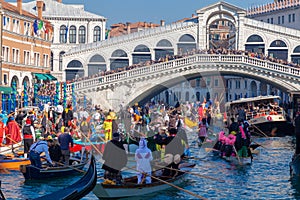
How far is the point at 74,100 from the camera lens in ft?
106

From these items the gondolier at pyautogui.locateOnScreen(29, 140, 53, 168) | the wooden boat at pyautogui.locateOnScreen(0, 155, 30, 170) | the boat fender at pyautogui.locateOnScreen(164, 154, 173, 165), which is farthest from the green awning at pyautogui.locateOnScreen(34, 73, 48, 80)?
the boat fender at pyautogui.locateOnScreen(164, 154, 173, 165)

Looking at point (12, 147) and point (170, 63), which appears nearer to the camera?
point (12, 147)

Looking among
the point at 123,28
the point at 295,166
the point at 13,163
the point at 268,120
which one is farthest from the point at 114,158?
the point at 123,28

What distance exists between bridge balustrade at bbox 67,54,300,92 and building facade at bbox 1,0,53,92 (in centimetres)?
349

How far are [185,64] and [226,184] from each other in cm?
2010

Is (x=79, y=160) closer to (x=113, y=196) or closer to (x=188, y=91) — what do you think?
(x=113, y=196)

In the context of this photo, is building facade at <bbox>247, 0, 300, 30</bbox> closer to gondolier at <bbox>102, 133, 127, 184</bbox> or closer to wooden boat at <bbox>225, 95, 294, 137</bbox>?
wooden boat at <bbox>225, 95, 294, 137</bbox>

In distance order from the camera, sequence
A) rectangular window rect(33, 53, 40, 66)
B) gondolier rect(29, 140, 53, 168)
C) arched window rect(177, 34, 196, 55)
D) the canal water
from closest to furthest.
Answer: the canal water
gondolier rect(29, 140, 53, 168)
rectangular window rect(33, 53, 40, 66)
arched window rect(177, 34, 196, 55)

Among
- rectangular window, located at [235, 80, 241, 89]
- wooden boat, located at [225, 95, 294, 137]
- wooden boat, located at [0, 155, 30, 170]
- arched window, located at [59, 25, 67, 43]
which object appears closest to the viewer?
wooden boat, located at [0, 155, 30, 170]

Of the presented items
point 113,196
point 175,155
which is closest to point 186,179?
point 175,155

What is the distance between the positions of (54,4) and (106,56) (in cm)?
1042

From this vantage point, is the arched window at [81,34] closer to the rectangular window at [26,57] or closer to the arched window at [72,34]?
the arched window at [72,34]

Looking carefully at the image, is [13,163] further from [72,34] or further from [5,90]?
[72,34]

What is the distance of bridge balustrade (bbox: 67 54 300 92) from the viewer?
1374 inches
